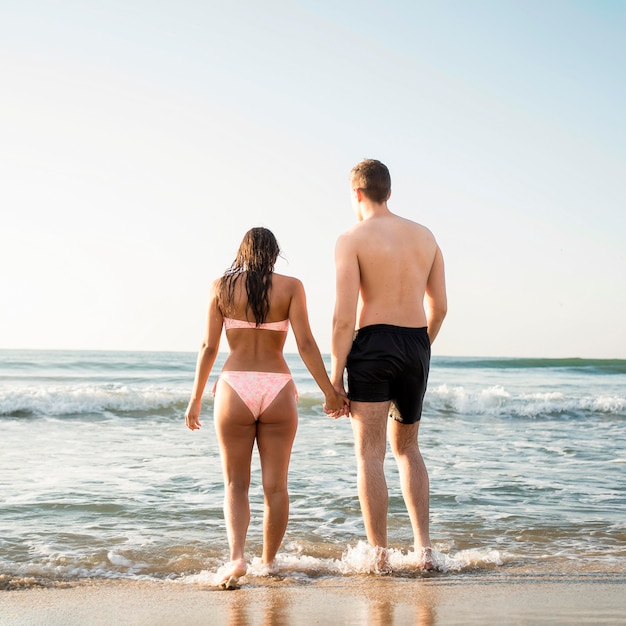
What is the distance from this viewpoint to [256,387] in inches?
151

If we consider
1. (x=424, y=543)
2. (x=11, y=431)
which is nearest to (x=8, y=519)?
(x=424, y=543)

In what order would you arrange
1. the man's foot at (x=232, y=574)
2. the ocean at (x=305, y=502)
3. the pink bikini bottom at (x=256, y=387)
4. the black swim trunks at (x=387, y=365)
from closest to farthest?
1. the man's foot at (x=232, y=574)
2. the pink bikini bottom at (x=256, y=387)
3. the black swim trunks at (x=387, y=365)
4. the ocean at (x=305, y=502)

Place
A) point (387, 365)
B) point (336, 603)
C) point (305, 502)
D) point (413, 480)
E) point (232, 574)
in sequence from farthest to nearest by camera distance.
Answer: point (305, 502)
point (413, 480)
point (387, 365)
point (232, 574)
point (336, 603)

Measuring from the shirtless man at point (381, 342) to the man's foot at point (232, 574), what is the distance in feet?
2.44

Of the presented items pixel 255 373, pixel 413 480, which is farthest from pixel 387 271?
pixel 413 480

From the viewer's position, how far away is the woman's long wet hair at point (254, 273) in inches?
152

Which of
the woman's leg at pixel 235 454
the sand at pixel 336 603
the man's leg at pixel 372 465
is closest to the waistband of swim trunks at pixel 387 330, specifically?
the man's leg at pixel 372 465

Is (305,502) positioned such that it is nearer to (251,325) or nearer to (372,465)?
(372,465)

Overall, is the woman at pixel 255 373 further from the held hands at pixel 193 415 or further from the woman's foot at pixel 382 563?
the woman's foot at pixel 382 563

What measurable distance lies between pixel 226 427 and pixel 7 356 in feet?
110

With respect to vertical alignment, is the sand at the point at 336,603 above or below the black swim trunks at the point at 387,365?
below

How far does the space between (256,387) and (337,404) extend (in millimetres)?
481

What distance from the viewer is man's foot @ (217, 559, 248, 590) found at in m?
3.68

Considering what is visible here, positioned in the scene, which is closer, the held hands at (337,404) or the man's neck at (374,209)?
the held hands at (337,404)
